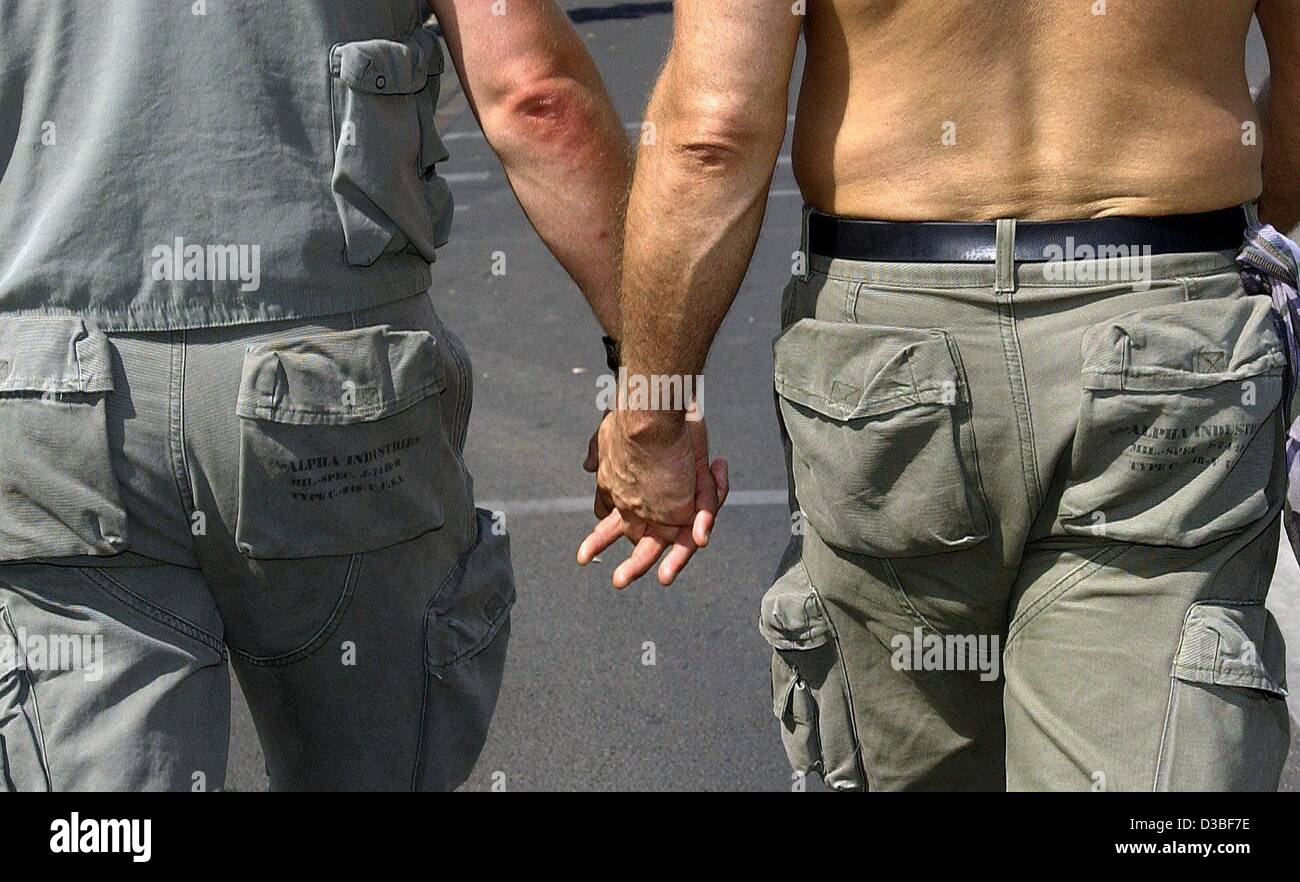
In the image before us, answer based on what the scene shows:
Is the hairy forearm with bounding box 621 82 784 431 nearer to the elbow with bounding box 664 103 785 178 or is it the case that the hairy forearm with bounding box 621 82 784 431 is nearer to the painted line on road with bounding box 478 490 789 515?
the elbow with bounding box 664 103 785 178

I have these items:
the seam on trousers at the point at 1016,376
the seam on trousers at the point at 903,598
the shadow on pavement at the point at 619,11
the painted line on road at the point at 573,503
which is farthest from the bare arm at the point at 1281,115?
the shadow on pavement at the point at 619,11

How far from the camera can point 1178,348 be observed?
7.27 feet

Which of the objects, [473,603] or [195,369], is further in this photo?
[473,603]

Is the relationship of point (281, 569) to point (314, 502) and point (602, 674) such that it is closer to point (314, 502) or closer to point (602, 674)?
point (314, 502)

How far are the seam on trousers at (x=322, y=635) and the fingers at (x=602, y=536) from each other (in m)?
0.60

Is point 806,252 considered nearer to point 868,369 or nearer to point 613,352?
point 868,369

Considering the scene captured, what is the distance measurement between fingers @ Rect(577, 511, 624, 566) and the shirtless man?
0.54 meters

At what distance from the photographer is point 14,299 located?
2.17m

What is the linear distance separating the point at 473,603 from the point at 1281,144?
4.94 feet

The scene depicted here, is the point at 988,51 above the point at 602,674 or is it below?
above

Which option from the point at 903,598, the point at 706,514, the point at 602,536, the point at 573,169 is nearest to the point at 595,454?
the point at 602,536

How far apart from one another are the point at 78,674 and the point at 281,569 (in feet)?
0.99

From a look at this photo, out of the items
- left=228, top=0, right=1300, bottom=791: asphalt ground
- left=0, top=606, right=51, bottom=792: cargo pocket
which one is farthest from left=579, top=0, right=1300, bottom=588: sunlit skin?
left=228, top=0, right=1300, bottom=791: asphalt ground
